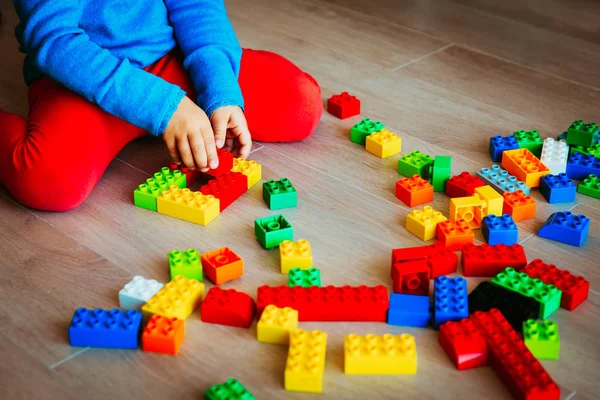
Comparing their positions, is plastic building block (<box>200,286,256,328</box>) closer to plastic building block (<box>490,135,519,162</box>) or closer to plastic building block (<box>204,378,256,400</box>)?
plastic building block (<box>204,378,256,400</box>)

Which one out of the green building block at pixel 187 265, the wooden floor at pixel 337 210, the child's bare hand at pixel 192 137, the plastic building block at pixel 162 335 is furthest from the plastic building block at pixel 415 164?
the plastic building block at pixel 162 335

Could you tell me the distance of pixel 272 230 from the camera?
1.13 meters

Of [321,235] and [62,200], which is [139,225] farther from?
[321,235]

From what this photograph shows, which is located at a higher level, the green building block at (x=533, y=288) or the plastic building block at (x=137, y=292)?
the green building block at (x=533, y=288)

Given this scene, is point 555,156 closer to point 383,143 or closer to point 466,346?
point 383,143

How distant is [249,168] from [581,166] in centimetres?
59

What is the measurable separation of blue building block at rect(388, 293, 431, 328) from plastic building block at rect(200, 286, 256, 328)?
19cm

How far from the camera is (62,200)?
1.20 m

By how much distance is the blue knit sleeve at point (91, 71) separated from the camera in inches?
46.9

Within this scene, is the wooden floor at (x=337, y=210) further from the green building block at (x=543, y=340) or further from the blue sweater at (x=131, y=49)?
the blue sweater at (x=131, y=49)

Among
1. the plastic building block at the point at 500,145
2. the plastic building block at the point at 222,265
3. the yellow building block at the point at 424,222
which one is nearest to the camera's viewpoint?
the plastic building block at the point at 222,265

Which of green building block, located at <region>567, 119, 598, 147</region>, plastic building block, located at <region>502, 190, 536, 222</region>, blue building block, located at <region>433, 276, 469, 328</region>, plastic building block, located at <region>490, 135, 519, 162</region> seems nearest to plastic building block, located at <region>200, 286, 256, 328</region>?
blue building block, located at <region>433, 276, 469, 328</region>

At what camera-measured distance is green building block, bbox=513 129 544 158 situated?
1.38 m

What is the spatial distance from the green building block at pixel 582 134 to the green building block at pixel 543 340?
1.81 feet
